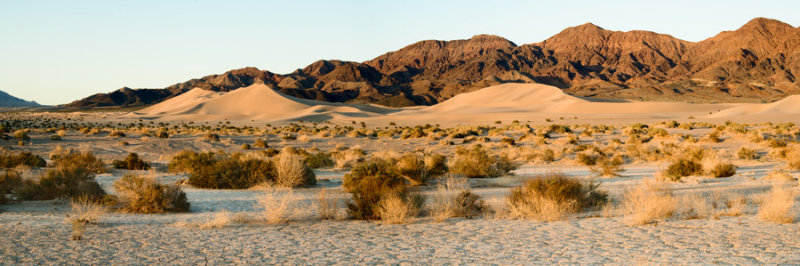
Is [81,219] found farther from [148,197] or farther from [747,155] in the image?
[747,155]

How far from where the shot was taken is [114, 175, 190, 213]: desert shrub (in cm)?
1016

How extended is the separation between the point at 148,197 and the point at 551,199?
6.86m

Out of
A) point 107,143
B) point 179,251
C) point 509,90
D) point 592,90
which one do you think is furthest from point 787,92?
point 179,251

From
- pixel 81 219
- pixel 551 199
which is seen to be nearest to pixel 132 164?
pixel 81 219

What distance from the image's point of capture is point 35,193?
37.6ft

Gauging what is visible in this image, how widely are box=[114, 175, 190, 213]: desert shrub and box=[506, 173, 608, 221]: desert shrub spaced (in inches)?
230

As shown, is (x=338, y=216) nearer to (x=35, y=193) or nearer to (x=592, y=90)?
(x=35, y=193)

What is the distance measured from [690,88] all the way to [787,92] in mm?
24971

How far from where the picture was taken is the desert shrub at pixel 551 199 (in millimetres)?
9359

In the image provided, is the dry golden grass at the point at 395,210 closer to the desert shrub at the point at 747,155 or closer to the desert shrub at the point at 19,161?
the desert shrub at the point at 19,161

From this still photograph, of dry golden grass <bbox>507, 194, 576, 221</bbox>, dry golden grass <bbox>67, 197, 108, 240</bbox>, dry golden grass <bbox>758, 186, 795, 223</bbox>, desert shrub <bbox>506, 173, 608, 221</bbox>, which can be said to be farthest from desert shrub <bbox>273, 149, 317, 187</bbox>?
dry golden grass <bbox>758, 186, 795, 223</bbox>

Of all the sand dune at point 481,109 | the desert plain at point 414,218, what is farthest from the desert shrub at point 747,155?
the sand dune at point 481,109

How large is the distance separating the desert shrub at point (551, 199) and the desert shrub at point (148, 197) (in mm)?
5830

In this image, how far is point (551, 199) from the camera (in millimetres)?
9805
